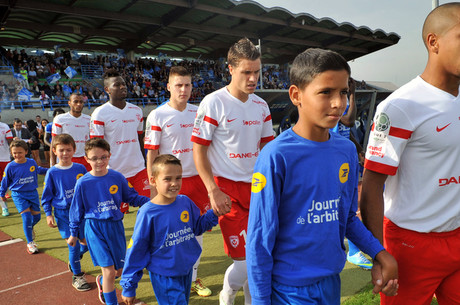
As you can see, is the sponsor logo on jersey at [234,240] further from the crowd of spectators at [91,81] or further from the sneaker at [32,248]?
the crowd of spectators at [91,81]

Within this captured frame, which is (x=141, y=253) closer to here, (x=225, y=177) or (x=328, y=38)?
(x=225, y=177)

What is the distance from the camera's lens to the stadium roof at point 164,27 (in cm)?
2091

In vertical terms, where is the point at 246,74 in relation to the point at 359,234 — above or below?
above

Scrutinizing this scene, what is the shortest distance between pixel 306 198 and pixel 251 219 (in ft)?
0.85

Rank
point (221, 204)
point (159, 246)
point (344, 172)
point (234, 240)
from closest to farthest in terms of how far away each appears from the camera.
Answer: point (344, 172) < point (221, 204) < point (159, 246) < point (234, 240)

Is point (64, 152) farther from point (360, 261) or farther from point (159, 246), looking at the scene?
point (360, 261)

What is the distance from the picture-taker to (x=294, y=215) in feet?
5.17

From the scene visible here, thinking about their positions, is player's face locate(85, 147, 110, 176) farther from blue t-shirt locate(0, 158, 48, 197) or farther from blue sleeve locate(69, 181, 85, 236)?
blue t-shirt locate(0, 158, 48, 197)

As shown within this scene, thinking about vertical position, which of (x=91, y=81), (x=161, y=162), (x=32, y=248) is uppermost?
(x=91, y=81)

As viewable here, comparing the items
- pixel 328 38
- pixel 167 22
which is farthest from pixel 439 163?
pixel 328 38

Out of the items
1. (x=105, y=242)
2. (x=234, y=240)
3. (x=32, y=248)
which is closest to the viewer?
(x=234, y=240)

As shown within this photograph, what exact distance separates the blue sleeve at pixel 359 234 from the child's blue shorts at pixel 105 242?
2370 millimetres

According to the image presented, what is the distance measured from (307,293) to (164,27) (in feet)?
80.9

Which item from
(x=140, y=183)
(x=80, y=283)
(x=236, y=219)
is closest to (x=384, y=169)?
(x=236, y=219)
